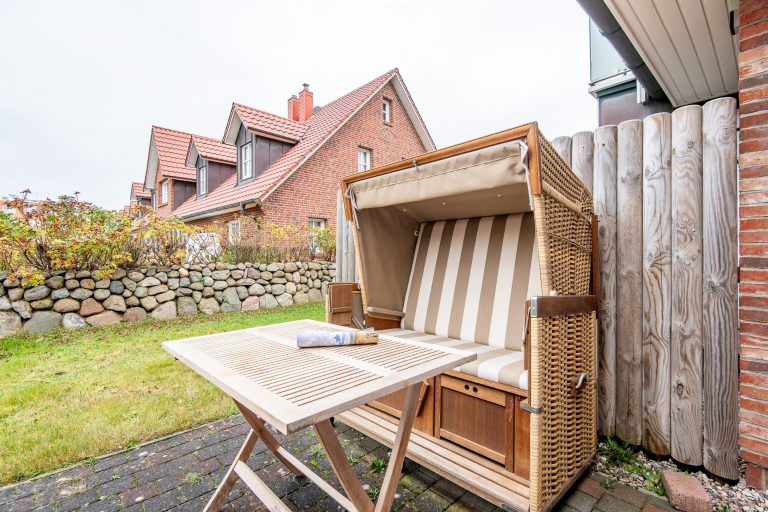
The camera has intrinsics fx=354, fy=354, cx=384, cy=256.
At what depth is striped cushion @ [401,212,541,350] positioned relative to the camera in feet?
8.13

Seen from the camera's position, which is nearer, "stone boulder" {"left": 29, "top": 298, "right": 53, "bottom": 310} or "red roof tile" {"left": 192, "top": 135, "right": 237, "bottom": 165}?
"stone boulder" {"left": 29, "top": 298, "right": 53, "bottom": 310}

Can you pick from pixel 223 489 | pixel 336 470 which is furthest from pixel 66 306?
pixel 336 470

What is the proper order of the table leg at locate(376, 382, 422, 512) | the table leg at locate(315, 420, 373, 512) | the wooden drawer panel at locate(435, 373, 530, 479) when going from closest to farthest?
the table leg at locate(315, 420, 373, 512) < the table leg at locate(376, 382, 422, 512) < the wooden drawer panel at locate(435, 373, 530, 479)

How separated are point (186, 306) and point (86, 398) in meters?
3.48

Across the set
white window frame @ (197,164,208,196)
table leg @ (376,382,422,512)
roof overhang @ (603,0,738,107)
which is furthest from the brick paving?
white window frame @ (197,164,208,196)

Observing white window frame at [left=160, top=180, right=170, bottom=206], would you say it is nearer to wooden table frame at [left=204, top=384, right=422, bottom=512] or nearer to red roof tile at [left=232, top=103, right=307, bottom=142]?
red roof tile at [left=232, top=103, right=307, bottom=142]

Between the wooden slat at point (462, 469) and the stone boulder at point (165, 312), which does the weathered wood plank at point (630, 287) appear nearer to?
the wooden slat at point (462, 469)

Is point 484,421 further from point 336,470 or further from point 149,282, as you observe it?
point 149,282

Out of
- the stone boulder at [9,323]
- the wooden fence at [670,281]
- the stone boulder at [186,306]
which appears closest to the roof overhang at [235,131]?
the stone boulder at [186,306]

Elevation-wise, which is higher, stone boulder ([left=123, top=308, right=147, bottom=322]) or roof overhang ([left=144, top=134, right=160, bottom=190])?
roof overhang ([left=144, top=134, right=160, bottom=190])

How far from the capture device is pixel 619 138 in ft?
7.57

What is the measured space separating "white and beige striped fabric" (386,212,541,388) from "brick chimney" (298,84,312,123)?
1273 centimetres

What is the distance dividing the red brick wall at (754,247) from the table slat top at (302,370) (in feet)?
4.52

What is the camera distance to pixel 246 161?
462 inches
